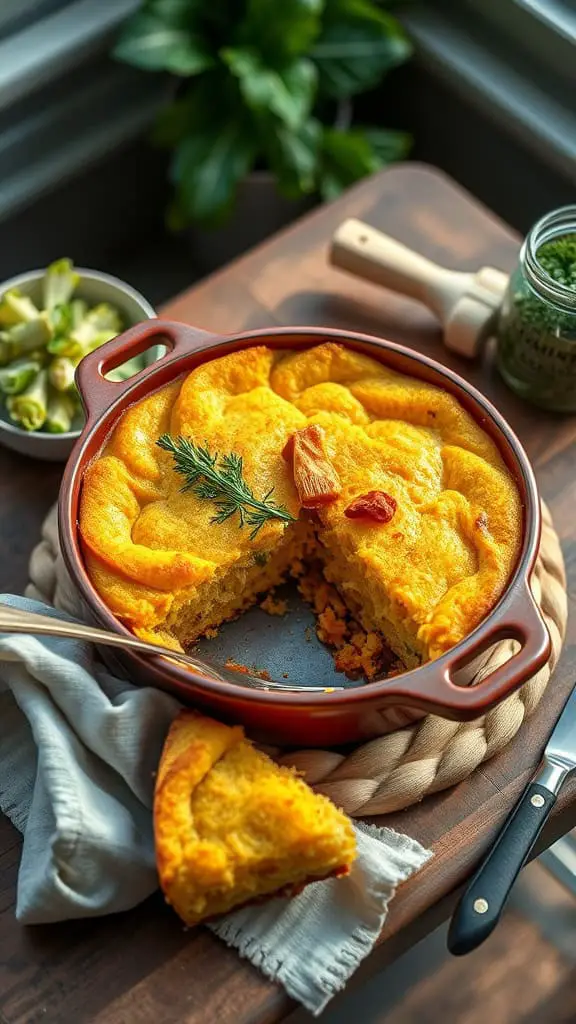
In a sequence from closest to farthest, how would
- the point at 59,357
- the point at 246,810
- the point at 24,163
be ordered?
the point at 246,810 < the point at 59,357 < the point at 24,163

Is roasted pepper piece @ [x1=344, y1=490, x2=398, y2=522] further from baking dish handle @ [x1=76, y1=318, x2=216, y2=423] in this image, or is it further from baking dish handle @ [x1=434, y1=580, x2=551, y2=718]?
baking dish handle @ [x1=76, y1=318, x2=216, y2=423]

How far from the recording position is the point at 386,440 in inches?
105

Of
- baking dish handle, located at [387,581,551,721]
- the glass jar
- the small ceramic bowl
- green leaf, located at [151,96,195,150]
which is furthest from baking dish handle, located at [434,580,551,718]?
green leaf, located at [151,96,195,150]

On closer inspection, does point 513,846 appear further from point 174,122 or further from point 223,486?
point 174,122

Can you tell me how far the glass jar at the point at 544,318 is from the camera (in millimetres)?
2754

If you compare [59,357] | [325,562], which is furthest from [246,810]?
[59,357]

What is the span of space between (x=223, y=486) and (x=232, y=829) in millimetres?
798

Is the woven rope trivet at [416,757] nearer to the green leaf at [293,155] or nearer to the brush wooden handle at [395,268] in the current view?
the brush wooden handle at [395,268]

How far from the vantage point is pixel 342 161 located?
420 centimetres

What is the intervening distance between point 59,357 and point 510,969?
226cm

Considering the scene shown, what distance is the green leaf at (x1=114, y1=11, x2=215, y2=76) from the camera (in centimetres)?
377

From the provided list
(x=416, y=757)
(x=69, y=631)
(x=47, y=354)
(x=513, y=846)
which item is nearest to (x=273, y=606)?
(x=416, y=757)

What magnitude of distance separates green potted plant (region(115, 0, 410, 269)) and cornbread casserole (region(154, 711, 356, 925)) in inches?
95.0

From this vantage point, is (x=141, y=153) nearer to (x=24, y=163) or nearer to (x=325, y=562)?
(x=24, y=163)
